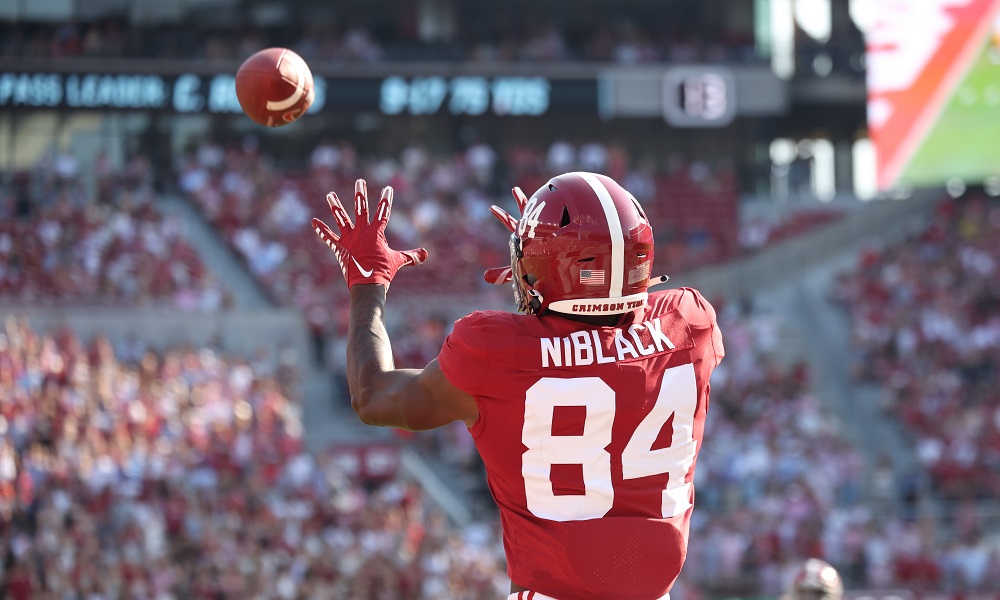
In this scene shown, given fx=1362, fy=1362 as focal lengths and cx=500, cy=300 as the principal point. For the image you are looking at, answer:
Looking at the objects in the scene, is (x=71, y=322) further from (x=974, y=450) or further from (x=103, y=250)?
(x=974, y=450)

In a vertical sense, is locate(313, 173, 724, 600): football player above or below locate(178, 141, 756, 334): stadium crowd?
below

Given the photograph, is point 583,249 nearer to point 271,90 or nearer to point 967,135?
point 271,90

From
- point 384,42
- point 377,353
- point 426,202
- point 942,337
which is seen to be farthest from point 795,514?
point 377,353

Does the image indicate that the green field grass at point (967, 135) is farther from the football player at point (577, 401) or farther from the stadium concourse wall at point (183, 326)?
the football player at point (577, 401)

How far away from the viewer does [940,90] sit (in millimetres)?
21922

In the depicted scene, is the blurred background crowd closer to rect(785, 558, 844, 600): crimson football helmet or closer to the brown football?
rect(785, 558, 844, 600): crimson football helmet

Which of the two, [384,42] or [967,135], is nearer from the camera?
[967,135]

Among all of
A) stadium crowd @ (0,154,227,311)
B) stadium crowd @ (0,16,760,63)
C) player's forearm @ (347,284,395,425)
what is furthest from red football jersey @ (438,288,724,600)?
stadium crowd @ (0,16,760,63)

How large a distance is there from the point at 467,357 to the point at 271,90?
1556 millimetres

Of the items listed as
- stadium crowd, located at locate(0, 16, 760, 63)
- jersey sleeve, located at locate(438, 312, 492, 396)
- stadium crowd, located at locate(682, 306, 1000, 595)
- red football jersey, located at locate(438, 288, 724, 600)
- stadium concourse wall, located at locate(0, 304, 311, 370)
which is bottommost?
stadium crowd, located at locate(682, 306, 1000, 595)

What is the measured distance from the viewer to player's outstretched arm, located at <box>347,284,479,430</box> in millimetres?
3010

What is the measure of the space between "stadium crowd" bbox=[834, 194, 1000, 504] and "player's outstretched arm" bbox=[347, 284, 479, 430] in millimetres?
14625

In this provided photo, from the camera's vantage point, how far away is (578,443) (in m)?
2.97

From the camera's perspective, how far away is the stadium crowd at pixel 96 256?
17.3 m
